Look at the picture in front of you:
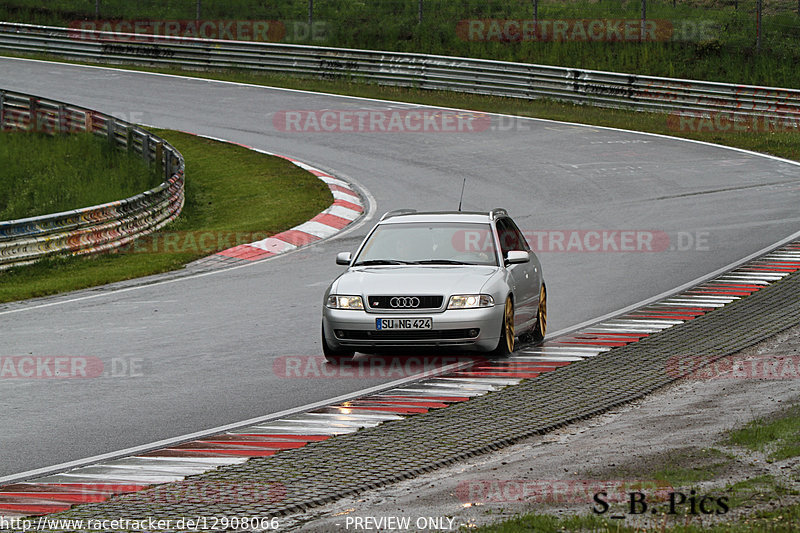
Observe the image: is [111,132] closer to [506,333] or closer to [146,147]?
[146,147]

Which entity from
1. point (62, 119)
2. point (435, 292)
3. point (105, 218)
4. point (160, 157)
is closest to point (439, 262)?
point (435, 292)

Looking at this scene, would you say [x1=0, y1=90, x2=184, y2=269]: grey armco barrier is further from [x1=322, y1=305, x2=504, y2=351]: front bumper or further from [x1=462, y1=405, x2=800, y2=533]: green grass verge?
[x1=462, y1=405, x2=800, y2=533]: green grass verge

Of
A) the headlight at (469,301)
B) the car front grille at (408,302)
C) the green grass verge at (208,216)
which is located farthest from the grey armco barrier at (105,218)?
the headlight at (469,301)

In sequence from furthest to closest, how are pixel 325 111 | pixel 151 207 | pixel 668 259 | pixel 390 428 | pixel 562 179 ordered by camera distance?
pixel 325 111 → pixel 562 179 → pixel 151 207 → pixel 668 259 → pixel 390 428

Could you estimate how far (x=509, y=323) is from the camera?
12.1 metres

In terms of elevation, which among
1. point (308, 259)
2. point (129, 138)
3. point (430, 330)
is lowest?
point (308, 259)

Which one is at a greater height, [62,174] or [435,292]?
[435,292]

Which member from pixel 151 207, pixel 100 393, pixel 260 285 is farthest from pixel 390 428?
pixel 151 207

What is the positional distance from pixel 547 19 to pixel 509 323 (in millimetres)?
28505

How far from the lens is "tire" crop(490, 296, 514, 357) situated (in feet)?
39.1

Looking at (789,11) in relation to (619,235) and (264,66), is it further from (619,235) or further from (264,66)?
(619,235)

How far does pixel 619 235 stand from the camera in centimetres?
1953

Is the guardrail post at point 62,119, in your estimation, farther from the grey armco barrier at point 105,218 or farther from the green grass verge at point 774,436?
the green grass verge at point 774,436

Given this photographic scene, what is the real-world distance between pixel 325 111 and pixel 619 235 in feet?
50.6
